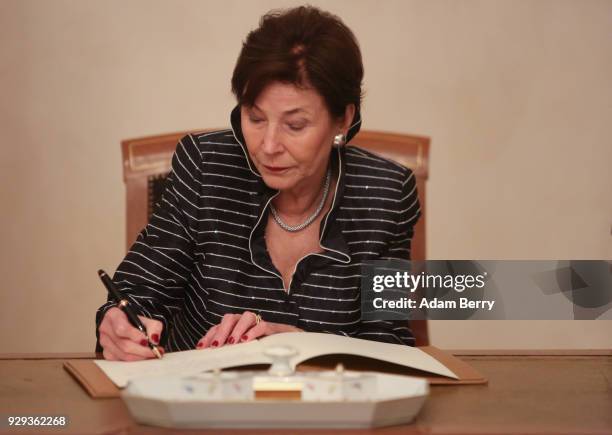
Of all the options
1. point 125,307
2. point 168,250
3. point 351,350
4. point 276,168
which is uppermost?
point 276,168

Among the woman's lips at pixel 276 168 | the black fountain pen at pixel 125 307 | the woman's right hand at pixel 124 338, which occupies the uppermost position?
the woman's lips at pixel 276 168

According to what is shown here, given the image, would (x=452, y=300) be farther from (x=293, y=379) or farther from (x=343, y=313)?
(x=293, y=379)

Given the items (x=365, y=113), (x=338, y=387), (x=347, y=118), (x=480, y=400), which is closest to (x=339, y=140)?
(x=347, y=118)

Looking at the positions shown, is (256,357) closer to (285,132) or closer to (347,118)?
(285,132)

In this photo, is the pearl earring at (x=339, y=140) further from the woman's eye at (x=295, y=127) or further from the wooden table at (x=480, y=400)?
the wooden table at (x=480, y=400)

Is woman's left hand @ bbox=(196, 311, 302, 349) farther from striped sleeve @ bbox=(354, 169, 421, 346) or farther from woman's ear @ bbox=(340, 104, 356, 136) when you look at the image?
woman's ear @ bbox=(340, 104, 356, 136)

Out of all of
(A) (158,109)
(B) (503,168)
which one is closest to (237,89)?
(A) (158,109)

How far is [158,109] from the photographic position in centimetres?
337

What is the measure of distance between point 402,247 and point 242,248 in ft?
1.17

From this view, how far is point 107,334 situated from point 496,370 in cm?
64

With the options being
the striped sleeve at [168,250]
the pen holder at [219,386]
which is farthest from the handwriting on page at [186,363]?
the striped sleeve at [168,250]

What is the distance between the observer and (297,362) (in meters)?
1.37

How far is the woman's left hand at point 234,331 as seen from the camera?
63.3 inches

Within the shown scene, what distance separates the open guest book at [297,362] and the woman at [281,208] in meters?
0.24
